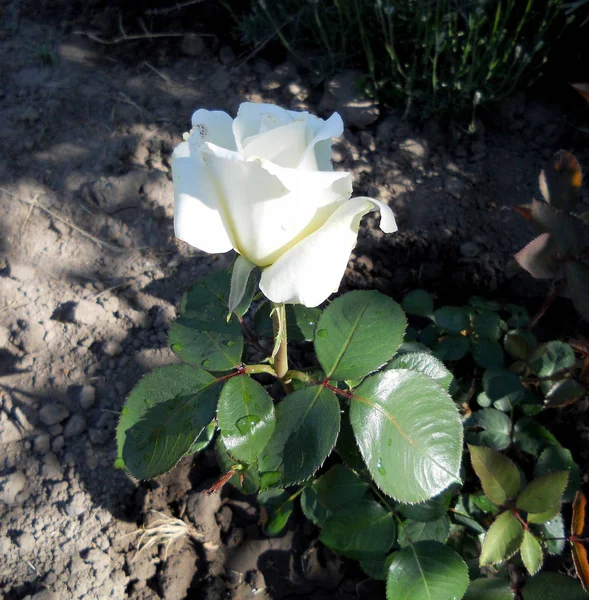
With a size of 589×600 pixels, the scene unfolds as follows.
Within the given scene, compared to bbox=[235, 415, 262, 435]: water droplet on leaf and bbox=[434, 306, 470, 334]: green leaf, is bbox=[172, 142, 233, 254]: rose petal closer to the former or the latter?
bbox=[235, 415, 262, 435]: water droplet on leaf

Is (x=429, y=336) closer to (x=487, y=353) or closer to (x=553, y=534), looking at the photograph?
(x=487, y=353)

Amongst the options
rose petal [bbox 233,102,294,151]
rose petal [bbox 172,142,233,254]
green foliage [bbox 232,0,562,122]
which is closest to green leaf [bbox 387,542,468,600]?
rose petal [bbox 172,142,233,254]

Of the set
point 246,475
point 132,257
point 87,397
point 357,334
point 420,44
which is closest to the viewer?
point 357,334

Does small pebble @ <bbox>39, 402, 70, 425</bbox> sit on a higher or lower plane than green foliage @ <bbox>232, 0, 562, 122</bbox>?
lower

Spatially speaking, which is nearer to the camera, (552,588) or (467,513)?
(552,588)

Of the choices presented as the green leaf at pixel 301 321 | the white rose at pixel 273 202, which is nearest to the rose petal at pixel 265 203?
the white rose at pixel 273 202

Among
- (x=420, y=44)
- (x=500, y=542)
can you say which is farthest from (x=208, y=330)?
(x=420, y=44)

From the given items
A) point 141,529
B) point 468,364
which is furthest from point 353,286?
point 141,529
